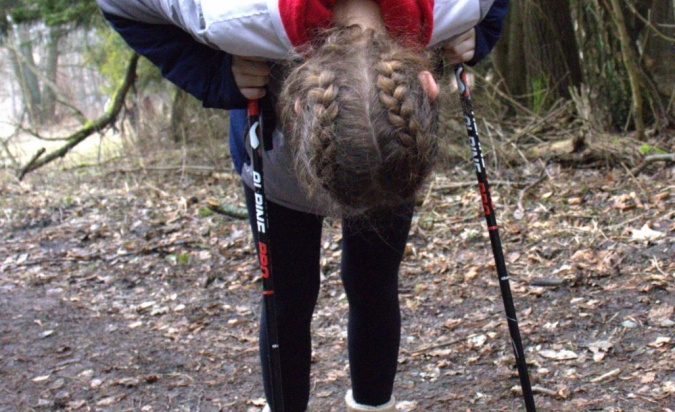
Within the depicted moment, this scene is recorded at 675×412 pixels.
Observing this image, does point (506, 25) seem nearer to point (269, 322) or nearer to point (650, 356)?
point (650, 356)

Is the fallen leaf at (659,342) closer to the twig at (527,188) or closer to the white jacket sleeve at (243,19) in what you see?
the white jacket sleeve at (243,19)

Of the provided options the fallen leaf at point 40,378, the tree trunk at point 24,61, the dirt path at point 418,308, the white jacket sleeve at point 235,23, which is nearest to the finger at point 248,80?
the white jacket sleeve at point 235,23

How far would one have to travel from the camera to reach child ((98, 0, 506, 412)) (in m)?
1.66

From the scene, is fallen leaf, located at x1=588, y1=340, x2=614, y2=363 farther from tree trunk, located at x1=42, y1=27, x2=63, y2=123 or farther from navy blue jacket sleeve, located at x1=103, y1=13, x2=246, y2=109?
tree trunk, located at x1=42, y1=27, x2=63, y2=123

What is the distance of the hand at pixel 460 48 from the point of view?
210cm

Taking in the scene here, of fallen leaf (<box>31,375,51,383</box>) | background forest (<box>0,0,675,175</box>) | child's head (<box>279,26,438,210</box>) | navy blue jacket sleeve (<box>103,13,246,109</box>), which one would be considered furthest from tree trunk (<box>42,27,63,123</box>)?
child's head (<box>279,26,438,210</box>)

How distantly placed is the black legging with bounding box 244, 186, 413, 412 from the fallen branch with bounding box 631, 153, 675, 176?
3.34 metres

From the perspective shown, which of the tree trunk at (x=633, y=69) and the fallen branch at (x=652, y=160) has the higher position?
the tree trunk at (x=633, y=69)

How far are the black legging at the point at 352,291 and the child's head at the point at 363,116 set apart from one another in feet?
0.93

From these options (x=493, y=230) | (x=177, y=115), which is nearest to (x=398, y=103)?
(x=493, y=230)

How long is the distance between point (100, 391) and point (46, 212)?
12.7 ft

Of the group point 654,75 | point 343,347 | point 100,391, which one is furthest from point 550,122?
Answer: point 100,391

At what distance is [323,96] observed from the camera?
65.3 inches

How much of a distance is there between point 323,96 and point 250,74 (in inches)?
13.8
